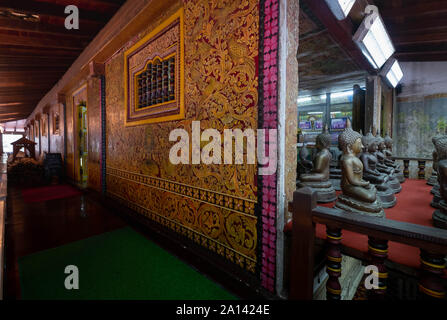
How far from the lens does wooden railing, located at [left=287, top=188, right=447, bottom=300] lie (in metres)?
0.97

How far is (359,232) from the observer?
115 cm

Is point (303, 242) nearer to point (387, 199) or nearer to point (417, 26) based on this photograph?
point (387, 199)

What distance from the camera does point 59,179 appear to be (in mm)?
7797

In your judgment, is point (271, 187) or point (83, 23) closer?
point (271, 187)

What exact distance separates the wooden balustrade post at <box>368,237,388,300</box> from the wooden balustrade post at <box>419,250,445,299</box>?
0.49 ft

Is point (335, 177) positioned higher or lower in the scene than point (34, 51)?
lower

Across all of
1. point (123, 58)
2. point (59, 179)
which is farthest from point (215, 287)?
point (59, 179)

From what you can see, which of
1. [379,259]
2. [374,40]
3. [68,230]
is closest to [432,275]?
[379,259]

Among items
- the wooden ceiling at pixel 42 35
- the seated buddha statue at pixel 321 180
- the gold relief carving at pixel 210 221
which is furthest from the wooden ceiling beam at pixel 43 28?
the seated buddha statue at pixel 321 180

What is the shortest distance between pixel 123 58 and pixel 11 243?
131 inches

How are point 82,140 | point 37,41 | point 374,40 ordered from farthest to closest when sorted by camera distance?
point 82,140 < point 37,41 < point 374,40

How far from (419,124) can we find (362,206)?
4.94 meters

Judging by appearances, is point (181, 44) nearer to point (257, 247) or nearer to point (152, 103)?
point (152, 103)

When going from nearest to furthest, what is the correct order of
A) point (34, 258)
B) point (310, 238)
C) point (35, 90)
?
point (310, 238), point (34, 258), point (35, 90)
